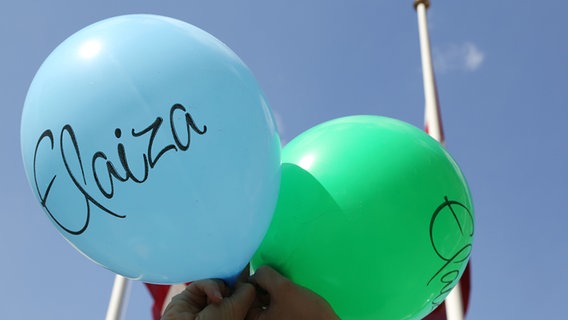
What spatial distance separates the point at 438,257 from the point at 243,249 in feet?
2.42

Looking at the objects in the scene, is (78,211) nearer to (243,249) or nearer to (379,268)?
(243,249)

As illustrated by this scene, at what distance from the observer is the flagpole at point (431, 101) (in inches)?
192

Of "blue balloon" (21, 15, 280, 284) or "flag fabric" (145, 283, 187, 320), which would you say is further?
"flag fabric" (145, 283, 187, 320)

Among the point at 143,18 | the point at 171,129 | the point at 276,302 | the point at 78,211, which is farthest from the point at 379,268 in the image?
the point at 143,18

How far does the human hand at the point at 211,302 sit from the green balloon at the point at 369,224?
204 mm

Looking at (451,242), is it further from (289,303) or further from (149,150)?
(149,150)

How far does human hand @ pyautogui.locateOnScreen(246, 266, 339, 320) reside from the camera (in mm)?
1762

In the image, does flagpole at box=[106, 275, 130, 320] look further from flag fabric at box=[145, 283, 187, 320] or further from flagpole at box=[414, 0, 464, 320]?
flagpole at box=[414, 0, 464, 320]

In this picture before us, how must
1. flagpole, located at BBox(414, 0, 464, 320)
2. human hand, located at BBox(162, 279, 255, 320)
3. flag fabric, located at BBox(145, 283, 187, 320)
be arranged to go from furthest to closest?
flag fabric, located at BBox(145, 283, 187, 320) → flagpole, located at BBox(414, 0, 464, 320) → human hand, located at BBox(162, 279, 255, 320)

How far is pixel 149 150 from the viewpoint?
5.09 feet

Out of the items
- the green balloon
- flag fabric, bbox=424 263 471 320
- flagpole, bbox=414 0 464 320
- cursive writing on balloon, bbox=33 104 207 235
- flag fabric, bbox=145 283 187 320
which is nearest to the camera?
cursive writing on balloon, bbox=33 104 207 235

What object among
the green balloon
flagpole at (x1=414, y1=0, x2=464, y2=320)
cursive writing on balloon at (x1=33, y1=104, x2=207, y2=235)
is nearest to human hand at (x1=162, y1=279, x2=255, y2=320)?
the green balloon

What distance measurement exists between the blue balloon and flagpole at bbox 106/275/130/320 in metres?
4.69

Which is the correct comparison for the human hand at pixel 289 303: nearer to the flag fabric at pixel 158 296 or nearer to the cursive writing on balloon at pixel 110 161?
the cursive writing on balloon at pixel 110 161
